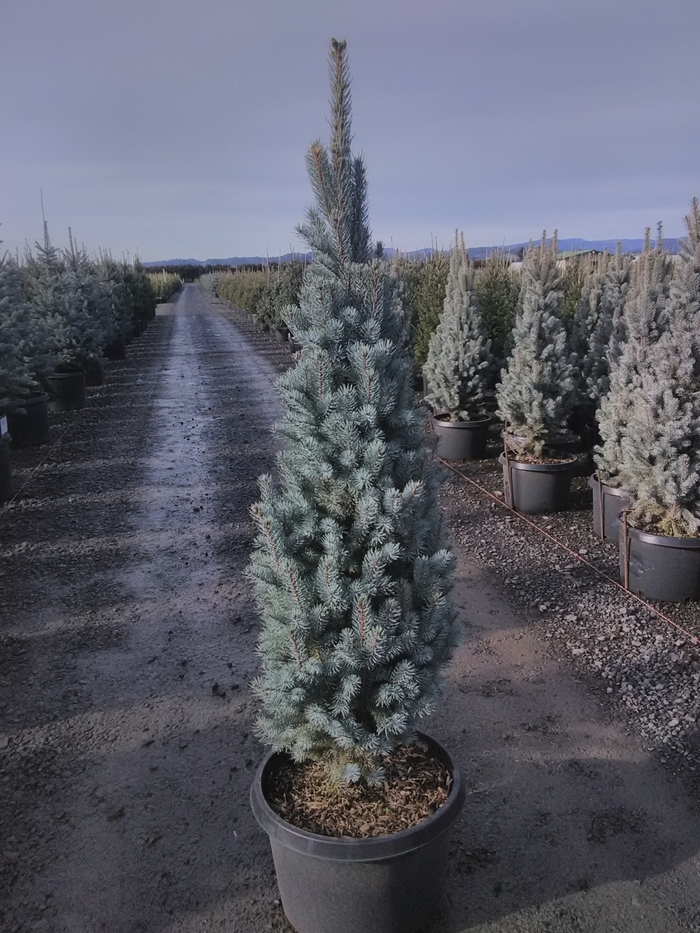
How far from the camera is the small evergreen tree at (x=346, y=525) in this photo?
2.30 m

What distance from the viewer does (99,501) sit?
7488 mm

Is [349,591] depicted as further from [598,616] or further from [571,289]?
[571,289]

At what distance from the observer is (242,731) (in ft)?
11.8

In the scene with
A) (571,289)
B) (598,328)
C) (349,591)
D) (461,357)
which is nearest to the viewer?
(349,591)

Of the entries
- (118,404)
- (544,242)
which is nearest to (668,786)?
(544,242)

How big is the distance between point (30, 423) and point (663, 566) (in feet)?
28.2

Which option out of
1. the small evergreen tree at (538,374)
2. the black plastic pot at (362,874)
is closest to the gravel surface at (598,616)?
the small evergreen tree at (538,374)

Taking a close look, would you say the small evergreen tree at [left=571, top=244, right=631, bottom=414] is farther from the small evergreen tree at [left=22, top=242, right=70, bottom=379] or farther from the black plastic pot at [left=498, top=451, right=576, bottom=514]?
the small evergreen tree at [left=22, top=242, right=70, bottom=379]

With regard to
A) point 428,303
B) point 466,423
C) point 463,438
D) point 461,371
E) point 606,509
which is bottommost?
point 606,509

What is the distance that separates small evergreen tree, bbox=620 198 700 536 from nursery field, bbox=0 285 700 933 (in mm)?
702

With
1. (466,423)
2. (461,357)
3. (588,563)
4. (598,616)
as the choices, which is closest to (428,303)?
(461,357)

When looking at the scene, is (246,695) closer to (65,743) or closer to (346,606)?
(65,743)

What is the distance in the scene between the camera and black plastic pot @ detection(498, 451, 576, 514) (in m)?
6.59

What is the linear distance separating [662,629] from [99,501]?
5.81 meters
